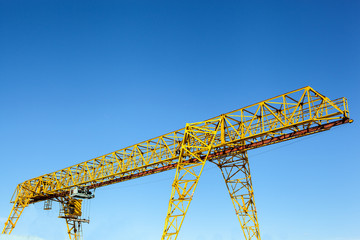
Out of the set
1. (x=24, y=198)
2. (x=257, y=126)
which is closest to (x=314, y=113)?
(x=257, y=126)

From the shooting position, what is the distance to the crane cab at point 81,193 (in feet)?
122

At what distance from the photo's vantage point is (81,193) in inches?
1478

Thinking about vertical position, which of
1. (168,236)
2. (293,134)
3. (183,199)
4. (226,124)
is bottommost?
(168,236)

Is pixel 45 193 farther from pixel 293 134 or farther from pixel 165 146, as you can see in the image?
pixel 293 134

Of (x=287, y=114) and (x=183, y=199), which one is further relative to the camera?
(x=183, y=199)

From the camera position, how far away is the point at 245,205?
2908 centimetres

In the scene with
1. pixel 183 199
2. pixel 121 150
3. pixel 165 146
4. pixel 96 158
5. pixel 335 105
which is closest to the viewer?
pixel 335 105

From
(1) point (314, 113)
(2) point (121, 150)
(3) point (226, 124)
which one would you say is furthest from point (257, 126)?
(2) point (121, 150)

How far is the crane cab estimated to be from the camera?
122 ft

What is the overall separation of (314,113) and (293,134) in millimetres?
2002

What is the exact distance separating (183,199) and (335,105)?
38.5ft

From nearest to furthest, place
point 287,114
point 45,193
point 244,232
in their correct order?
point 287,114, point 244,232, point 45,193

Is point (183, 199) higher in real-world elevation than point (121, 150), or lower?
→ lower

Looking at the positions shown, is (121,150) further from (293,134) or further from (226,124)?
(293,134)
